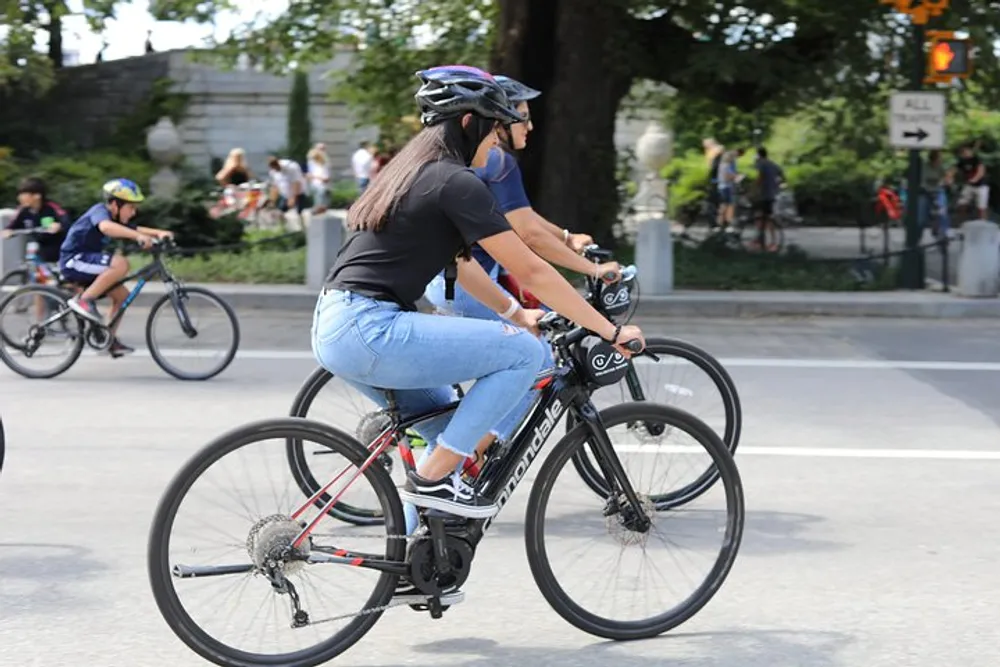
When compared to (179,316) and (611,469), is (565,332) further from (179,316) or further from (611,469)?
(179,316)

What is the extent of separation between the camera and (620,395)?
6.70 m

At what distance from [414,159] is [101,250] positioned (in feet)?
22.4

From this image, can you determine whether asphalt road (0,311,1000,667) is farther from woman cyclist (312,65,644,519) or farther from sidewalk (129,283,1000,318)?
sidewalk (129,283,1000,318)

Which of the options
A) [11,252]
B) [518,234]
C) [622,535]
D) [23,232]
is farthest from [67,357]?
[622,535]

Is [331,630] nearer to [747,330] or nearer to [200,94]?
[747,330]

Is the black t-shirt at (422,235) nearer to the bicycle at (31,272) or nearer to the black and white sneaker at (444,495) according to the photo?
the black and white sneaker at (444,495)

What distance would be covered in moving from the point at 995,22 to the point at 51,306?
10.1m

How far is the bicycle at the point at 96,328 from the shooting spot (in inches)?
413

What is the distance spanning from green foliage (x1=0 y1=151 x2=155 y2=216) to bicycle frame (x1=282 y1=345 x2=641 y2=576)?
718 inches

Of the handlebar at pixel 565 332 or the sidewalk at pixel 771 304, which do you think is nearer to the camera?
the handlebar at pixel 565 332

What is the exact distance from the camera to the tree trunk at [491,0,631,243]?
1684cm

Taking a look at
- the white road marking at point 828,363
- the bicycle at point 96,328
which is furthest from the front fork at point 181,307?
the white road marking at point 828,363

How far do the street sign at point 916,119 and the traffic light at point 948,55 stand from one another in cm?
43

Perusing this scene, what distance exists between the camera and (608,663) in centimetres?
472
